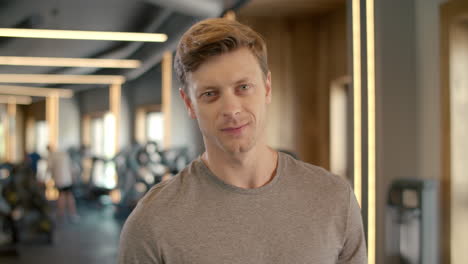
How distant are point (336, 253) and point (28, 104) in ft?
60.1

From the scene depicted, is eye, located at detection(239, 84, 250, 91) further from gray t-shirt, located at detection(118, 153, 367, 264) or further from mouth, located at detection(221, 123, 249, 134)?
gray t-shirt, located at detection(118, 153, 367, 264)

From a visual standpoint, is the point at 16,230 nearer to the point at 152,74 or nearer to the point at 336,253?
the point at 152,74

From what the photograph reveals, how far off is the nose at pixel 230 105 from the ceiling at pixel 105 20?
3440 mm

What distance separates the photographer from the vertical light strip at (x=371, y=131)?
2318 millimetres

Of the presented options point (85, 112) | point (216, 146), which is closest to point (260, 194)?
point (216, 146)

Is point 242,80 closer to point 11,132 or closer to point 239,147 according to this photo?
point 239,147

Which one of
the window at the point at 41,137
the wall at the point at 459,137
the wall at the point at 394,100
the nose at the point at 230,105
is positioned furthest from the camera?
the window at the point at 41,137

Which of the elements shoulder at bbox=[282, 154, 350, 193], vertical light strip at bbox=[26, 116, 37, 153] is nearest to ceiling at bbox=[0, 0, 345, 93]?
shoulder at bbox=[282, 154, 350, 193]

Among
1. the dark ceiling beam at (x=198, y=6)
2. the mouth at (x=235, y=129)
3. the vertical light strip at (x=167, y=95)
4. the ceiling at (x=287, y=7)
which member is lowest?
the mouth at (x=235, y=129)

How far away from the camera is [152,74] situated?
9070 millimetres

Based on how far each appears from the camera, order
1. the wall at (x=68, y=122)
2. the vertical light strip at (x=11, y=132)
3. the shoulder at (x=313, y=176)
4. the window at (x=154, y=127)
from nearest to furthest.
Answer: the shoulder at (x=313, y=176) < the window at (x=154, y=127) < the wall at (x=68, y=122) < the vertical light strip at (x=11, y=132)

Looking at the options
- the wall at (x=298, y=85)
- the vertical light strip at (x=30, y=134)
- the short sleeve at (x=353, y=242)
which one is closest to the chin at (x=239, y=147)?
the short sleeve at (x=353, y=242)

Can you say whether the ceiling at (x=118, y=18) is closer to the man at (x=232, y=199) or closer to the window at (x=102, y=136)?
the man at (x=232, y=199)

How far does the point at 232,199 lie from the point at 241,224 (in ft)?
0.21
